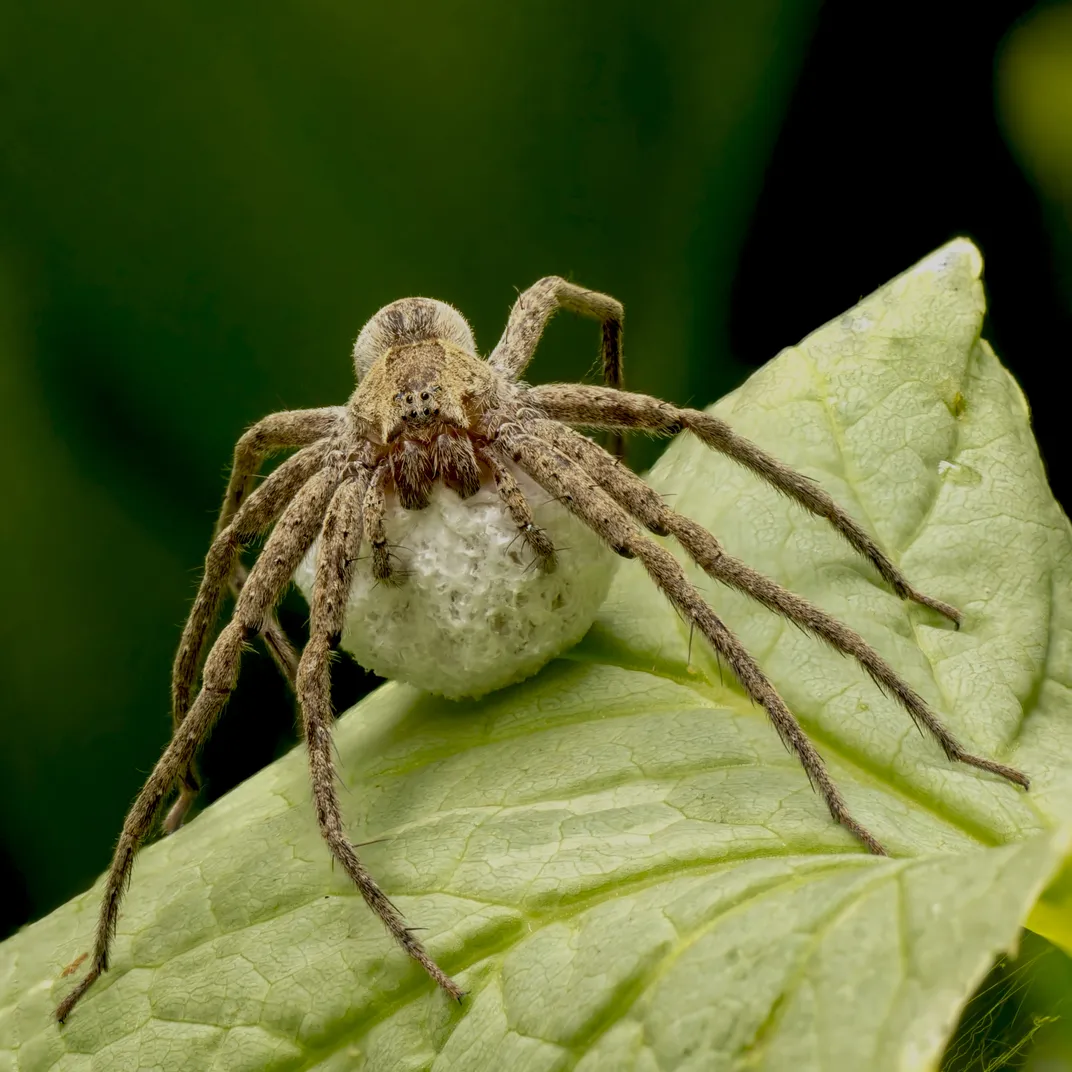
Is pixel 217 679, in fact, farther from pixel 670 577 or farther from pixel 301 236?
pixel 301 236

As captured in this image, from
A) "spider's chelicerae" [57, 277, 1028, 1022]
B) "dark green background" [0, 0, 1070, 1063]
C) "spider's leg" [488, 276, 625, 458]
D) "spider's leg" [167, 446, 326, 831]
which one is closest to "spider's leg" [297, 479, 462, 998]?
"spider's chelicerae" [57, 277, 1028, 1022]

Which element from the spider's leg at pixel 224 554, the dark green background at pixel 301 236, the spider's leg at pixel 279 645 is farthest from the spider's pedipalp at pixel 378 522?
the dark green background at pixel 301 236

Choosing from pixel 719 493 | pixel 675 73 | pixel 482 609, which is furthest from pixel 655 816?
pixel 675 73

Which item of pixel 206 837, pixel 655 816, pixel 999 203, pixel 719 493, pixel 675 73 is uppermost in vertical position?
pixel 675 73

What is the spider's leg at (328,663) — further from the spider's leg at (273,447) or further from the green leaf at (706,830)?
the spider's leg at (273,447)

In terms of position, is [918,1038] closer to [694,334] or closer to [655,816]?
[655,816]

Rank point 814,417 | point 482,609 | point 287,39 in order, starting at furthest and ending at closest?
point 287,39 → point 814,417 → point 482,609

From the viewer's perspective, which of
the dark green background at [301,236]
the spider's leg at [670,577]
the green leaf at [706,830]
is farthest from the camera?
the dark green background at [301,236]
